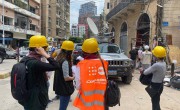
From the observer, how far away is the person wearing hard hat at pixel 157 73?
4.96 m

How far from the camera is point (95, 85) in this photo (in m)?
3.41

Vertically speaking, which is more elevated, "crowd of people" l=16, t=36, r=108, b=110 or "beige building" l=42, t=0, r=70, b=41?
"beige building" l=42, t=0, r=70, b=41

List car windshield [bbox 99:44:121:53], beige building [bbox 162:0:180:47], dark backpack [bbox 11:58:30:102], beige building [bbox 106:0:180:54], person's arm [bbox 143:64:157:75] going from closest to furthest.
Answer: dark backpack [bbox 11:58:30:102], person's arm [bbox 143:64:157:75], car windshield [bbox 99:44:121:53], beige building [bbox 162:0:180:47], beige building [bbox 106:0:180:54]

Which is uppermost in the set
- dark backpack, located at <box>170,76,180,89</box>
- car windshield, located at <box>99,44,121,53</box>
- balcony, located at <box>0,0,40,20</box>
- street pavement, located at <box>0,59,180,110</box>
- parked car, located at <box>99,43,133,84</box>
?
balcony, located at <box>0,0,40,20</box>

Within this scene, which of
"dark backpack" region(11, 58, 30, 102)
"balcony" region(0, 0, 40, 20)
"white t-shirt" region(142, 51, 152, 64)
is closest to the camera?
"dark backpack" region(11, 58, 30, 102)

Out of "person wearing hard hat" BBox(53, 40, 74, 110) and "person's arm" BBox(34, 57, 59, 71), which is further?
"person wearing hard hat" BBox(53, 40, 74, 110)

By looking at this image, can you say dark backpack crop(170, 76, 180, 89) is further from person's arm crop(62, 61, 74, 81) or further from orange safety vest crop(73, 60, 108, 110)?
orange safety vest crop(73, 60, 108, 110)

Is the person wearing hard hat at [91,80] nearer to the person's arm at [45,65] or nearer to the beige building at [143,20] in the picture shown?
the person's arm at [45,65]

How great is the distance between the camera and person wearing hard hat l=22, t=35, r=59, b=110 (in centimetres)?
338

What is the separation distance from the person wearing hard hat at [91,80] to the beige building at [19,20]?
36.5m

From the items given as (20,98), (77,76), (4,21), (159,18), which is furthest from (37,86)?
(4,21)

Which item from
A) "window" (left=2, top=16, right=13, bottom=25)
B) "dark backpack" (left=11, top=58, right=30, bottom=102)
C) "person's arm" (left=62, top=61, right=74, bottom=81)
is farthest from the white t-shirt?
"window" (left=2, top=16, right=13, bottom=25)

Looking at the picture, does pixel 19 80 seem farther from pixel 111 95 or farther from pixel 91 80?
pixel 111 95

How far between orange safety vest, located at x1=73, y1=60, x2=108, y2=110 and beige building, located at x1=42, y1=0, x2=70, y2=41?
213 feet
